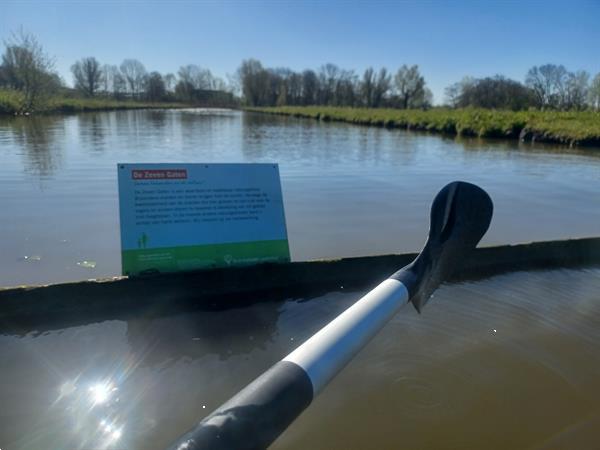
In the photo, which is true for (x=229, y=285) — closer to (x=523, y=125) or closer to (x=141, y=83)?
(x=523, y=125)

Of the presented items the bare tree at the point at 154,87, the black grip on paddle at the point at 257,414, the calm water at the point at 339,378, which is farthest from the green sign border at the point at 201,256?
the bare tree at the point at 154,87

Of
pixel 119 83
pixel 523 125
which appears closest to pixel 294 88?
pixel 119 83

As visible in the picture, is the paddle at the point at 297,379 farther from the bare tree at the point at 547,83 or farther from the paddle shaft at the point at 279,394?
the bare tree at the point at 547,83

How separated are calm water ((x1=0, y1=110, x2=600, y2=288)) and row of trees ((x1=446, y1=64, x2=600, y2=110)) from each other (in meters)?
35.5

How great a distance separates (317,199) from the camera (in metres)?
6.73

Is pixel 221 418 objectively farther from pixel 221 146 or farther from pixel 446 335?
pixel 221 146

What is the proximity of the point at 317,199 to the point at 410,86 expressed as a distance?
66.0 meters

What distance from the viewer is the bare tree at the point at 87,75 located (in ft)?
245

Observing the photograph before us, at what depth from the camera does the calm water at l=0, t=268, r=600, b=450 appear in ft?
6.04


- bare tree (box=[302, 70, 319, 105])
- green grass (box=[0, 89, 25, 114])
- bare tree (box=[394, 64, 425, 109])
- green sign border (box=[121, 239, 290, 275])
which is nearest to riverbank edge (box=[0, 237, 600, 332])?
green sign border (box=[121, 239, 290, 275])

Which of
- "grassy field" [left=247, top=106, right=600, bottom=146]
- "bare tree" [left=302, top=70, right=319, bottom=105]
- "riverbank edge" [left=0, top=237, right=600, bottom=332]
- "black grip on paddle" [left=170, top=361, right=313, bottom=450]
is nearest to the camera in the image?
"black grip on paddle" [left=170, top=361, right=313, bottom=450]

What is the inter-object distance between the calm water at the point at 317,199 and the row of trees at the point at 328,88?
2284 inches

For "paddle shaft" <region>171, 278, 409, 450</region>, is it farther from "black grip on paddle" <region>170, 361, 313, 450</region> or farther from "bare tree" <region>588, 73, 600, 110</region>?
"bare tree" <region>588, 73, 600, 110</region>

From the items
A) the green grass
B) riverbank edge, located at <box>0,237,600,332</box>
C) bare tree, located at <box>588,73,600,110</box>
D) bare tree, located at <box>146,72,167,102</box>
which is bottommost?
riverbank edge, located at <box>0,237,600,332</box>
